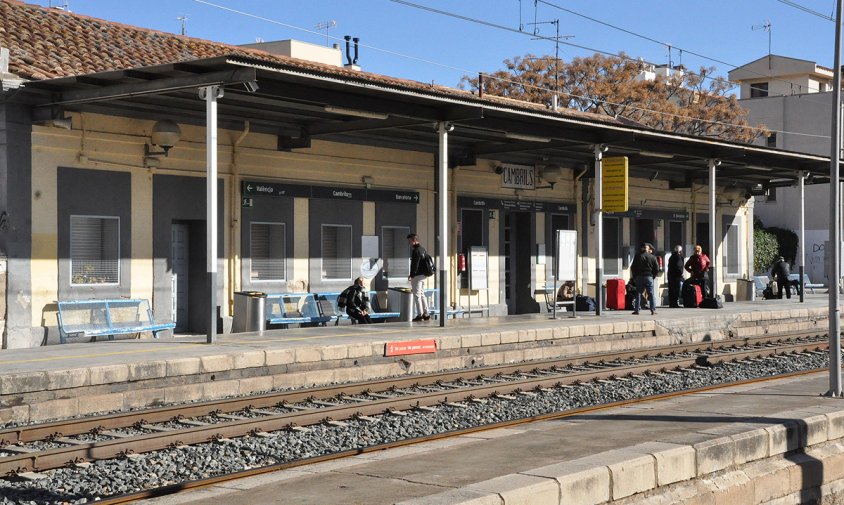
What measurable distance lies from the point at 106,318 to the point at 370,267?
19.9 ft

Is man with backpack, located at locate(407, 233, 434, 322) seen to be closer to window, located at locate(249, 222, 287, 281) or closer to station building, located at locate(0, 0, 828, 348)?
station building, located at locate(0, 0, 828, 348)

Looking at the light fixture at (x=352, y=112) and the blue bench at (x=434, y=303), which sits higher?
the light fixture at (x=352, y=112)

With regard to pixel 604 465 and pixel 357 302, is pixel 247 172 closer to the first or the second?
pixel 357 302

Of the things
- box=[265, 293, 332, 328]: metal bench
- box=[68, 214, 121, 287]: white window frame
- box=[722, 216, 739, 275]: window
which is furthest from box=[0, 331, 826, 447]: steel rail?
box=[722, 216, 739, 275]: window

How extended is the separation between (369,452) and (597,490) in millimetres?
2417

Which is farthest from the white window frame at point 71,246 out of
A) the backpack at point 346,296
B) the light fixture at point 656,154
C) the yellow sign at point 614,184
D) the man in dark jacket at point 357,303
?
the light fixture at point 656,154

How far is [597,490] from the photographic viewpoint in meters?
6.89

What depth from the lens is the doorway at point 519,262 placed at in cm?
2550

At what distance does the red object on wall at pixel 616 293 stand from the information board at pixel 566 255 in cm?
352

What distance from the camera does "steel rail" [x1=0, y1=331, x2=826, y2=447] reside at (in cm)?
986

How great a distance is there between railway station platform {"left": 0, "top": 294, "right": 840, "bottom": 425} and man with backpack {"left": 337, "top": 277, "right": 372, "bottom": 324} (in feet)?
3.21

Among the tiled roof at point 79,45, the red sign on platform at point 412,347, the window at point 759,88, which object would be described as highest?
the window at point 759,88

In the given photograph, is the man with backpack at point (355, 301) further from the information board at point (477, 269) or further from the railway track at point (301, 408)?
the railway track at point (301, 408)

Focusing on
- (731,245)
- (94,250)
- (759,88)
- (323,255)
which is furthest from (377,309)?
(759,88)
